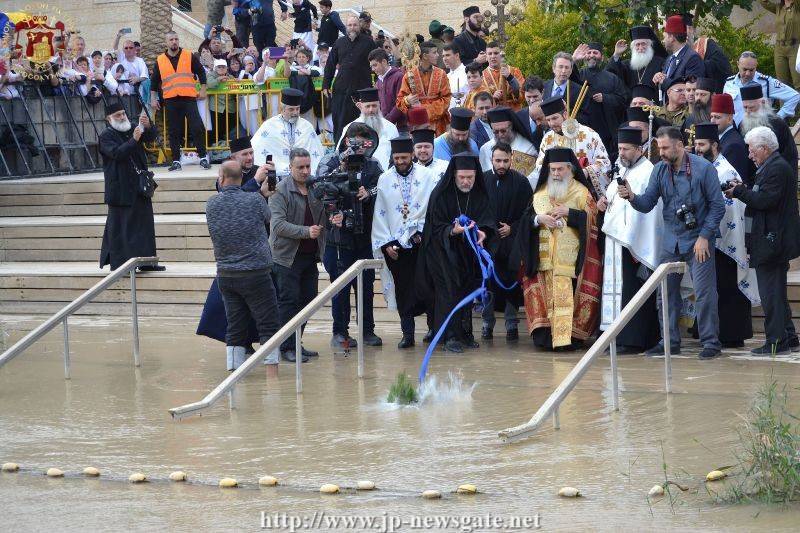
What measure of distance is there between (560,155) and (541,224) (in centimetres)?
61

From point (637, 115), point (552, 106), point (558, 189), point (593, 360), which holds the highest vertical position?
point (552, 106)

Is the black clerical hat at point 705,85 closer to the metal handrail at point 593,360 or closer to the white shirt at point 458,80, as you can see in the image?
the metal handrail at point 593,360

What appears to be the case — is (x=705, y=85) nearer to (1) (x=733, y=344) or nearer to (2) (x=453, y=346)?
(1) (x=733, y=344)

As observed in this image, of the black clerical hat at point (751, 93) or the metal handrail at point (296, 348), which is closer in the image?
the metal handrail at point (296, 348)

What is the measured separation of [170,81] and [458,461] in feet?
40.5

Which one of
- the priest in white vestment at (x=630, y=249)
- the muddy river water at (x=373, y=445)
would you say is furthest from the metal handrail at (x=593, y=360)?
the priest in white vestment at (x=630, y=249)

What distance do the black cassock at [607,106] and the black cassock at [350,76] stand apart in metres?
3.80

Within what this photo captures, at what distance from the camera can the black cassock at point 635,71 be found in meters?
14.4

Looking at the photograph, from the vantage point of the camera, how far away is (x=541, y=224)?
1184 cm

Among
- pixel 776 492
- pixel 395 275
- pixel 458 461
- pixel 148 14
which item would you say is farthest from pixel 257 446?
pixel 148 14

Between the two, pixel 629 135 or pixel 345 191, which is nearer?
pixel 629 135

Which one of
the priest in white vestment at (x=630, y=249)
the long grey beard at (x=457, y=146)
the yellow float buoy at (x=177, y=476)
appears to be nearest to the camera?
the yellow float buoy at (x=177, y=476)

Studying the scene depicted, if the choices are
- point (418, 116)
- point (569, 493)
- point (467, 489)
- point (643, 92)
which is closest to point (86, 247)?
point (418, 116)

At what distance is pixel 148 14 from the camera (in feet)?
74.3
